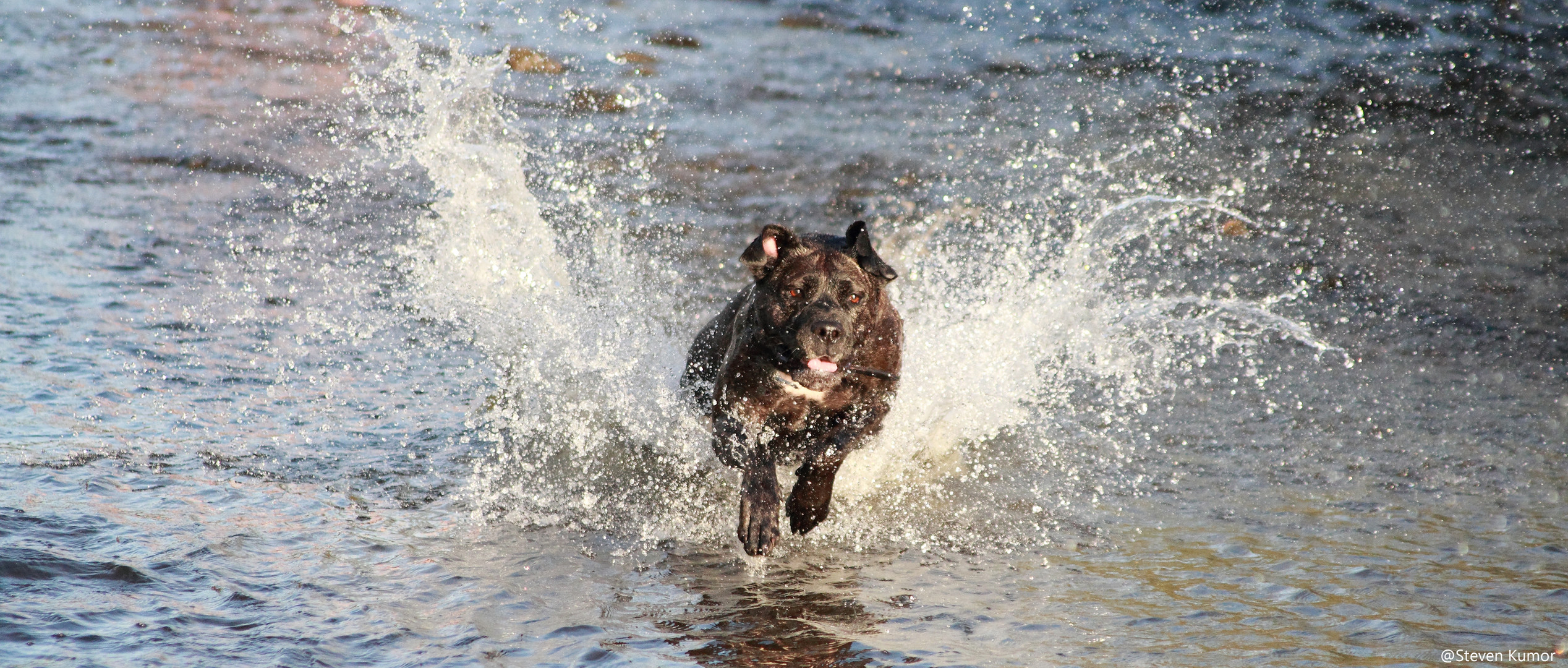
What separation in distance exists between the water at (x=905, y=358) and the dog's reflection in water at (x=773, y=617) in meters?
0.02

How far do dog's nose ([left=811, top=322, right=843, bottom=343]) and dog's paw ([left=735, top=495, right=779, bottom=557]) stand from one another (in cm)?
74

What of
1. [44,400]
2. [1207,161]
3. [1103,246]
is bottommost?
[44,400]

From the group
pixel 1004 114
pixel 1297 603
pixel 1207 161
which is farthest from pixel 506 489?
pixel 1004 114

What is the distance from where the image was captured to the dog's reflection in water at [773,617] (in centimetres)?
449

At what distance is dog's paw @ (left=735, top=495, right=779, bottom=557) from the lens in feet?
17.5

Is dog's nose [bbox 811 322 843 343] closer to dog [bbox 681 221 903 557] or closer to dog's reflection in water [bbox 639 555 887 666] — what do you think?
dog [bbox 681 221 903 557]

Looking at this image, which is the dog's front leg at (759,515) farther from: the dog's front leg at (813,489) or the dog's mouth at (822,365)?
the dog's mouth at (822,365)

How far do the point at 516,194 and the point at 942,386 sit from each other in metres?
3.64

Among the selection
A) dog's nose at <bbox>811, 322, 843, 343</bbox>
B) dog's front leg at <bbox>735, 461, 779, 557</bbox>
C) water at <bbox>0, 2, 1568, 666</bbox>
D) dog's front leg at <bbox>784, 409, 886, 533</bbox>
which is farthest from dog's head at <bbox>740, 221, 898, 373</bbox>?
water at <bbox>0, 2, 1568, 666</bbox>

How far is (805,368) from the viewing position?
18.4ft

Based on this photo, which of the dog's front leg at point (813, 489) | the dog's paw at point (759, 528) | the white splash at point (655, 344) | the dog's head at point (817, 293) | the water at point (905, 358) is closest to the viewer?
the water at point (905, 358)

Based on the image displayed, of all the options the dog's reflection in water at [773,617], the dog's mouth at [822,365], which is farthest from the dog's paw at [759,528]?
the dog's mouth at [822,365]

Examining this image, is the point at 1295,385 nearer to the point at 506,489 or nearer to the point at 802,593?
the point at 802,593

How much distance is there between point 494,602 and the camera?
4777mm
